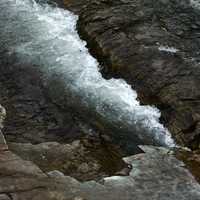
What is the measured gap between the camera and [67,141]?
955 centimetres

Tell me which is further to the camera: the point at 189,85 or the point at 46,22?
the point at 46,22

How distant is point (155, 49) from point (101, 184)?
4560 mm

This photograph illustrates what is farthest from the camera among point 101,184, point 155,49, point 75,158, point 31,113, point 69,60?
point 69,60

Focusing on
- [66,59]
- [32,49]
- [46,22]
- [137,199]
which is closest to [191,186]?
[137,199]

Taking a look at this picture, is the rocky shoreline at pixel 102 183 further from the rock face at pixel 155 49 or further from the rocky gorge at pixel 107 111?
the rock face at pixel 155 49

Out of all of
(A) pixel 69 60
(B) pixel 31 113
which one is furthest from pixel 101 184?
(A) pixel 69 60

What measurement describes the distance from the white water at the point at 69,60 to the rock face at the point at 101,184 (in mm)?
1258

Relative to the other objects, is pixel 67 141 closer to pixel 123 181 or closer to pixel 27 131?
pixel 27 131

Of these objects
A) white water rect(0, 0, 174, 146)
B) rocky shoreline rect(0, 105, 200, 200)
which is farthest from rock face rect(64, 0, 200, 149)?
rocky shoreline rect(0, 105, 200, 200)

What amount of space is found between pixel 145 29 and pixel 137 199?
572cm

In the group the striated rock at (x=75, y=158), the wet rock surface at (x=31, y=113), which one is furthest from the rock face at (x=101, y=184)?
the wet rock surface at (x=31, y=113)

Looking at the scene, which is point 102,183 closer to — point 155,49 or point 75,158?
point 75,158

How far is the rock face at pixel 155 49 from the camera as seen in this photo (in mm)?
10156

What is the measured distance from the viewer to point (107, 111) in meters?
10.4
